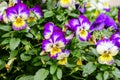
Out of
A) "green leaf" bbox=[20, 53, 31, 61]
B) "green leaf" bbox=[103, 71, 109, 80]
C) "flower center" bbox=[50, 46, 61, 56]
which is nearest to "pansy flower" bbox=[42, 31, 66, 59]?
"flower center" bbox=[50, 46, 61, 56]

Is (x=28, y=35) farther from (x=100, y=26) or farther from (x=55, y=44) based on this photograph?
(x=100, y=26)

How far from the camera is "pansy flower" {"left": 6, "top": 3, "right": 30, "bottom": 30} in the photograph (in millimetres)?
2113

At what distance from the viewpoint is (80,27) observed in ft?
7.07

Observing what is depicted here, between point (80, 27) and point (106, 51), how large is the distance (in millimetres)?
217

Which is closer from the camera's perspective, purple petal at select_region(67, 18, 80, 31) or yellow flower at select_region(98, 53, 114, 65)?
yellow flower at select_region(98, 53, 114, 65)

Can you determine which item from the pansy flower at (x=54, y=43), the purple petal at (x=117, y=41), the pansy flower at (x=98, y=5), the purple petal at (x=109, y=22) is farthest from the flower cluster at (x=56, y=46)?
the pansy flower at (x=98, y=5)

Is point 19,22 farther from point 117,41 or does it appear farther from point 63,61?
point 117,41

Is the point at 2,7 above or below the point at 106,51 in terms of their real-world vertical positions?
above

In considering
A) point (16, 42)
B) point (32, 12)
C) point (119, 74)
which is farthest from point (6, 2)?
point (119, 74)

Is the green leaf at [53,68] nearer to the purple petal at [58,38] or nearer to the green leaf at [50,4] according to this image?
the purple petal at [58,38]

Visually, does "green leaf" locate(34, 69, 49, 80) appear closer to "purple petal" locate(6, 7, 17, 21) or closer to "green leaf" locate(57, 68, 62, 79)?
"green leaf" locate(57, 68, 62, 79)

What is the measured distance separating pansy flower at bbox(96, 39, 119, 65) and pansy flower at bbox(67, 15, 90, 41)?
0.15 meters

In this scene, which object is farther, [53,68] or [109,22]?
[109,22]

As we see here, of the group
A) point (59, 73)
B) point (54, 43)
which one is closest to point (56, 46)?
point (54, 43)
